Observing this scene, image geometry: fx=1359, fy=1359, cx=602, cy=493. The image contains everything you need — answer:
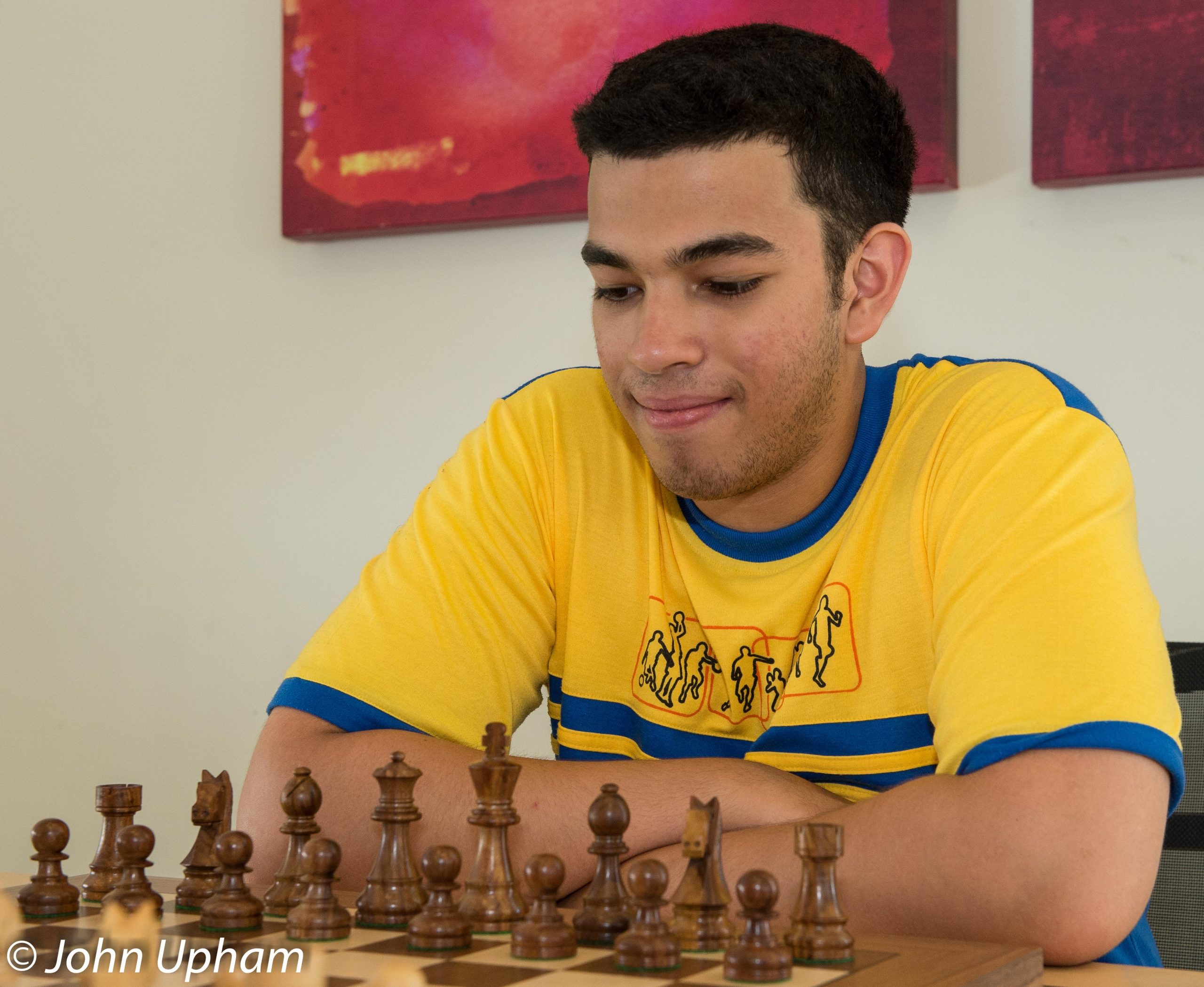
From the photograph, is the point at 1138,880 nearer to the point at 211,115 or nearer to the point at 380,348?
the point at 380,348

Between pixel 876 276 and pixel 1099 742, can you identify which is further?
pixel 876 276

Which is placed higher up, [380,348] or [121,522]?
[380,348]

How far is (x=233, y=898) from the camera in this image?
3.35ft

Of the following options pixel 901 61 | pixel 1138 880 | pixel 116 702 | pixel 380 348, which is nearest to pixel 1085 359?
pixel 901 61

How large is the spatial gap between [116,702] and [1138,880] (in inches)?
81.3

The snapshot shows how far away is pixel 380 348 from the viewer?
2.47 meters

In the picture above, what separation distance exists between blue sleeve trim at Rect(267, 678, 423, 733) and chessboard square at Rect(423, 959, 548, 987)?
551 mm

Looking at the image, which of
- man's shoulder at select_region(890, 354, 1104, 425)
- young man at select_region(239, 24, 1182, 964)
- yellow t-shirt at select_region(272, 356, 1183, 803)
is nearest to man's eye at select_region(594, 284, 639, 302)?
young man at select_region(239, 24, 1182, 964)

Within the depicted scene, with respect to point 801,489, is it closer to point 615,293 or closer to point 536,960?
point 615,293

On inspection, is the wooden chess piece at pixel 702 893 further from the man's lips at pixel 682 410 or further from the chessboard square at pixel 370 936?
the man's lips at pixel 682 410

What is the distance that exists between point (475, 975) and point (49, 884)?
1.49ft

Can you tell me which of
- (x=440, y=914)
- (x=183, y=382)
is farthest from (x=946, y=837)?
(x=183, y=382)

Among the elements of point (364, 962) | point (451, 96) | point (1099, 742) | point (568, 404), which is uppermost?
point (451, 96)

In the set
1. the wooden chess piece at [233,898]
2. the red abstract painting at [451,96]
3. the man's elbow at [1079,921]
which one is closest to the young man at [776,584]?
the man's elbow at [1079,921]
